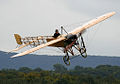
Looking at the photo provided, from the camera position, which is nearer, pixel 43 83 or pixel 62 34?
pixel 62 34

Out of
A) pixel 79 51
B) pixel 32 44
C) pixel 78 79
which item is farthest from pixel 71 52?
pixel 78 79

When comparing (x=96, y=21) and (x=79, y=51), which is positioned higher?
(x=96, y=21)

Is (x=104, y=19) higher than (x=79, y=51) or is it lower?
higher

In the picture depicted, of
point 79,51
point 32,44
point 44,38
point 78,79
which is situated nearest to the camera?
point 79,51

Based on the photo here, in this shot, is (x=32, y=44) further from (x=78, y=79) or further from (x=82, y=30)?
(x=78, y=79)

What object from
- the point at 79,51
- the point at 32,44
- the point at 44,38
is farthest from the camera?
the point at 32,44

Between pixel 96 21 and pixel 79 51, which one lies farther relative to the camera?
pixel 96 21

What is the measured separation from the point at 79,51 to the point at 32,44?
33.5ft

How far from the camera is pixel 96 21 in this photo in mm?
50812

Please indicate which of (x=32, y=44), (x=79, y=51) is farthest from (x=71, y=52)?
(x=32, y=44)

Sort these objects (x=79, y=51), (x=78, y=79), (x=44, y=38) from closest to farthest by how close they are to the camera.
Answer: (x=79, y=51) < (x=44, y=38) < (x=78, y=79)

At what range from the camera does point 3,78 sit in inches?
6732

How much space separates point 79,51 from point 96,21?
8349mm

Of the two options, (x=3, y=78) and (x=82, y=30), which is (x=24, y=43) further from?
(x=3, y=78)
